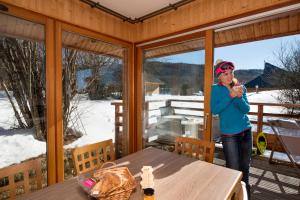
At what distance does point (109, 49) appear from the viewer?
116 inches

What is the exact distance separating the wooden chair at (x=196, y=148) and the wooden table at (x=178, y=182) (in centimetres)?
22

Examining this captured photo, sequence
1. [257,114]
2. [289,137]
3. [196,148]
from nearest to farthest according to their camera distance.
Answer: [196,148] < [289,137] < [257,114]

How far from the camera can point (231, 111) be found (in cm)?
190

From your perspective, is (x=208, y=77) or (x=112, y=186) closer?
(x=112, y=186)

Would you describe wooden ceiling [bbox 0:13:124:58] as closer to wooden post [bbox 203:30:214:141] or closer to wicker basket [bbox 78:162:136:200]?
wooden post [bbox 203:30:214:141]

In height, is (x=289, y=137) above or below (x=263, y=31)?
below

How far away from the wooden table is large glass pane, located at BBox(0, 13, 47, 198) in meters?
1.10

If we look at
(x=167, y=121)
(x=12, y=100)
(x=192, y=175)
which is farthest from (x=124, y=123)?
(x=192, y=175)

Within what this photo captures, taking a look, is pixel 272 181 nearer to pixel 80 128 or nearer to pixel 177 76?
pixel 177 76

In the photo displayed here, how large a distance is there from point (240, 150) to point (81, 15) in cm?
246

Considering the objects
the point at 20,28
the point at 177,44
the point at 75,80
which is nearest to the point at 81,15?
the point at 20,28

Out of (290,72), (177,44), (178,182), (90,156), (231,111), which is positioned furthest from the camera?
(290,72)

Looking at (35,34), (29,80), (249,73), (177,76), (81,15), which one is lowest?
(29,80)

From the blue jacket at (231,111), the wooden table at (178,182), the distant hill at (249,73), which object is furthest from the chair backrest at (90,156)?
the distant hill at (249,73)
